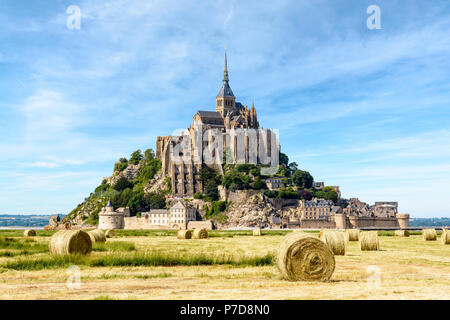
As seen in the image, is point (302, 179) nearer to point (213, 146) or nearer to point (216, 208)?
point (216, 208)

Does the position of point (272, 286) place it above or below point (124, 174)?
below

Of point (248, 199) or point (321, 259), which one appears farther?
point (248, 199)

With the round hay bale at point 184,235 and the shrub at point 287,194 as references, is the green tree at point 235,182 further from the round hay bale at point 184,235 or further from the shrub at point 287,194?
the round hay bale at point 184,235

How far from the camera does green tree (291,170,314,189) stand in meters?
140

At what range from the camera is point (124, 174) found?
160500mm

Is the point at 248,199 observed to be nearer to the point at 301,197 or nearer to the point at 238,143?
the point at 301,197

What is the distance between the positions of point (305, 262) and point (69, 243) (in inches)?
434

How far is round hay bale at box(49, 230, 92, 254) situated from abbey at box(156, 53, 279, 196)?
119 metres

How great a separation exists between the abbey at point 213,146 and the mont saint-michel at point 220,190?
295 millimetres

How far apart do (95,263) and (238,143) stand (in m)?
133

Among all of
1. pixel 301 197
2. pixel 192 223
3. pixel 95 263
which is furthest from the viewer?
pixel 301 197

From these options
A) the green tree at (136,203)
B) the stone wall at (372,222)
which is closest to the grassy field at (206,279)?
the stone wall at (372,222)

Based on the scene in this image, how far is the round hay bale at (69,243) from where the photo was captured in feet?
66.4
